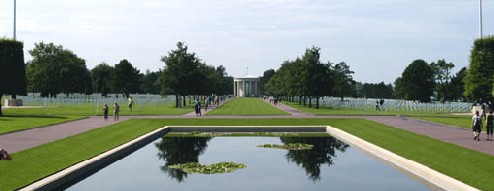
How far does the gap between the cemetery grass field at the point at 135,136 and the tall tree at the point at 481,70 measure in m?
23.1

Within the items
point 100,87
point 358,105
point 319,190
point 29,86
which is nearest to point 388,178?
point 319,190

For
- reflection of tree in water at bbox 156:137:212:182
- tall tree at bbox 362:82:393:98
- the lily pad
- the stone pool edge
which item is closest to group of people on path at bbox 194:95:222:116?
reflection of tree in water at bbox 156:137:212:182

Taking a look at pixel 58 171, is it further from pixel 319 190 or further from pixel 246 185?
pixel 319 190

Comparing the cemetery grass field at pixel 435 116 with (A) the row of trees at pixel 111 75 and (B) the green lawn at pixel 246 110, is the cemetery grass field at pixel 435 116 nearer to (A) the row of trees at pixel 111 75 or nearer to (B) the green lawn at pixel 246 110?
(B) the green lawn at pixel 246 110

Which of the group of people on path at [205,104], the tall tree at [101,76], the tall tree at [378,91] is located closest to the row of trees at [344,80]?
the group of people on path at [205,104]

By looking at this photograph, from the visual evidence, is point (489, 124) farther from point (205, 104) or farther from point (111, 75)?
point (111, 75)

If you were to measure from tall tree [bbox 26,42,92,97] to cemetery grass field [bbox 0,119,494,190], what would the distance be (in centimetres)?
7518

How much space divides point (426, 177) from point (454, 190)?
2258mm

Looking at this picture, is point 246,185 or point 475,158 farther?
point 475,158

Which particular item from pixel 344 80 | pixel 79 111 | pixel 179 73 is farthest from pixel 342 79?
pixel 79 111

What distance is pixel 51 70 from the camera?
345 feet

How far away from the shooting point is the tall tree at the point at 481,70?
177ft

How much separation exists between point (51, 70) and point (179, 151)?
286 ft

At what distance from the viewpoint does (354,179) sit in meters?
17.4
